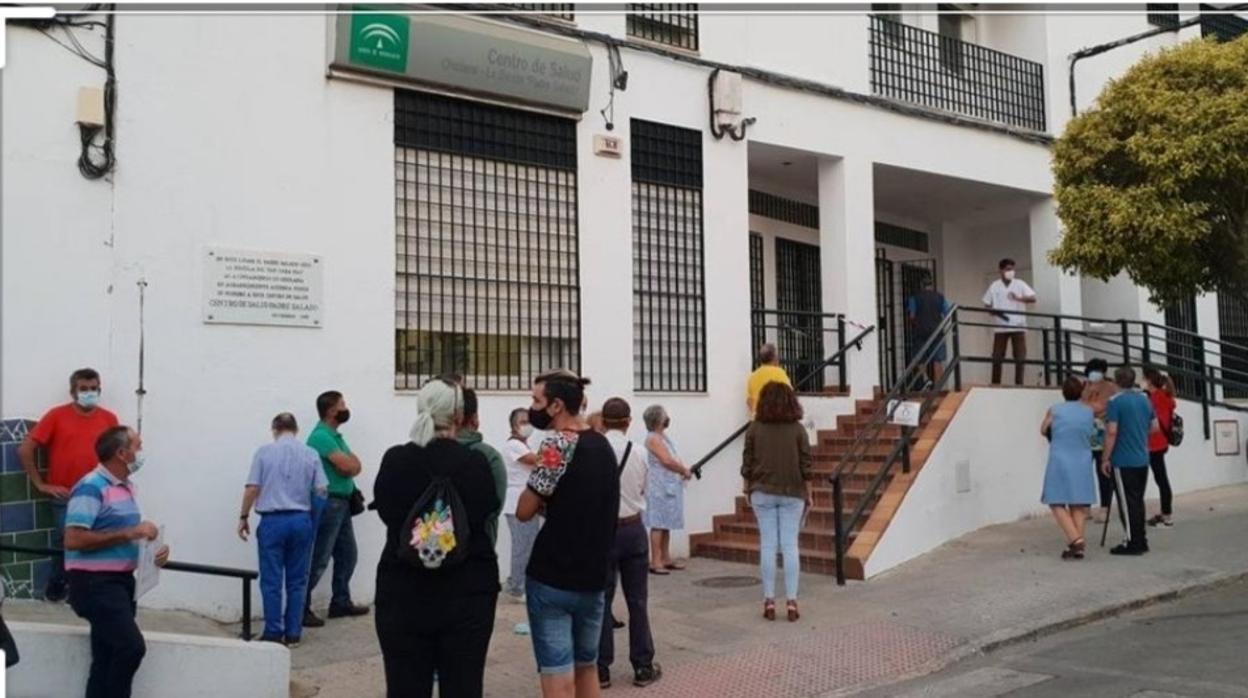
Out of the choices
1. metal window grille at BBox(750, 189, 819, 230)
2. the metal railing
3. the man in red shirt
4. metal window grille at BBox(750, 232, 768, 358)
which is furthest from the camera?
metal window grille at BBox(750, 189, 819, 230)

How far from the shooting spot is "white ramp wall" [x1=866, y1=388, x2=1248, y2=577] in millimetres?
10297

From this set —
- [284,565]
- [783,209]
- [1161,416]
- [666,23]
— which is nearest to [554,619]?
[284,565]

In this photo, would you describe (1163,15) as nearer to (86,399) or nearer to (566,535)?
(566,535)

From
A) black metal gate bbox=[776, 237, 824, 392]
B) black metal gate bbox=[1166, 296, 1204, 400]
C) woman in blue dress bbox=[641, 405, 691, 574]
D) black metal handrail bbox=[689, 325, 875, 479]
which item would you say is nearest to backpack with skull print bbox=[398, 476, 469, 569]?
woman in blue dress bbox=[641, 405, 691, 574]

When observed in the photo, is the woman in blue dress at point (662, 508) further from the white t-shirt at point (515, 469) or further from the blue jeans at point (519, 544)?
the white t-shirt at point (515, 469)

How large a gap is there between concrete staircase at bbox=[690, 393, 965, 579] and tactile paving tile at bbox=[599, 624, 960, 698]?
1780 mm

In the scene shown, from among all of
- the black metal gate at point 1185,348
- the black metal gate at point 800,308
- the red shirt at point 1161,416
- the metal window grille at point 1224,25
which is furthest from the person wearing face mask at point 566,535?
the metal window grille at point 1224,25

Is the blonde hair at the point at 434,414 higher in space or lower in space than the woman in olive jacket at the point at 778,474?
higher

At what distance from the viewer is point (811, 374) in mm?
12633

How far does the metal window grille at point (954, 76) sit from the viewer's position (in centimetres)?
1391

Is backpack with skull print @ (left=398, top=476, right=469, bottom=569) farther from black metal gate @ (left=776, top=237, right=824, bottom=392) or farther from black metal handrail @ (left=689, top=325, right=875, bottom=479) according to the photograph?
black metal gate @ (left=776, top=237, right=824, bottom=392)

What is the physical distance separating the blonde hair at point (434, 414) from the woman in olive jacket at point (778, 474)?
161 inches

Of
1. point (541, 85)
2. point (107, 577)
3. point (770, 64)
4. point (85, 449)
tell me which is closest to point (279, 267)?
point (85, 449)

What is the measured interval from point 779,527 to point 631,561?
1915 millimetres
